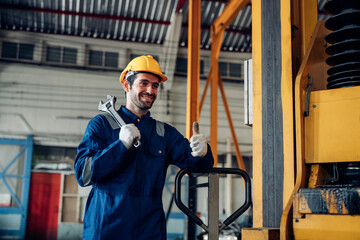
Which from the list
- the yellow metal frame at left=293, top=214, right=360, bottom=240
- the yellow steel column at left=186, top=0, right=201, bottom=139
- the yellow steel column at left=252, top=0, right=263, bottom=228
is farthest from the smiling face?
the yellow steel column at left=186, top=0, right=201, bottom=139

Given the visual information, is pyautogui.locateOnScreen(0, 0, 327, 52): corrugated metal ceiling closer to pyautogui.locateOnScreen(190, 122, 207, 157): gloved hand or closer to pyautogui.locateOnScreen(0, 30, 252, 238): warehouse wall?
pyautogui.locateOnScreen(0, 30, 252, 238): warehouse wall

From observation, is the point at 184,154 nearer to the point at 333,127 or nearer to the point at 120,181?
the point at 120,181

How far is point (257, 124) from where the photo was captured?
262 centimetres

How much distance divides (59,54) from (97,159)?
11188 mm

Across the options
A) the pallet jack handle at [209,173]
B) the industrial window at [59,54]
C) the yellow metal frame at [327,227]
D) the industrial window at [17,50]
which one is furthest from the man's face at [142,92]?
the industrial window at [17,50]

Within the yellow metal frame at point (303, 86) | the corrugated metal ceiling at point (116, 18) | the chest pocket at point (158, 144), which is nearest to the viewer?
the yellow metal frame at point (303, 86)

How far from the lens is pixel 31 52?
40.6 ft

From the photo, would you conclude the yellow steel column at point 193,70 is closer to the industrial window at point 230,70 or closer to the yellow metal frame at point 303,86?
the yellow metal frame at point 303,86

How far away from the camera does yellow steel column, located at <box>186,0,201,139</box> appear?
6.27 meters

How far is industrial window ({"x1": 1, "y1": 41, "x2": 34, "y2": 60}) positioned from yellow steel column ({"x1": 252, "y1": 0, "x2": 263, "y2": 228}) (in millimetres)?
10930

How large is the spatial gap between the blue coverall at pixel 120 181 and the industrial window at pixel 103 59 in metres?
10.7

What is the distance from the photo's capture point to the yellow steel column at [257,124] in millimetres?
2527

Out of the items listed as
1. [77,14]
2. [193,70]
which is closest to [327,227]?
[193,70]

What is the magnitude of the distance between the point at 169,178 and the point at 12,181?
15.5 feet
